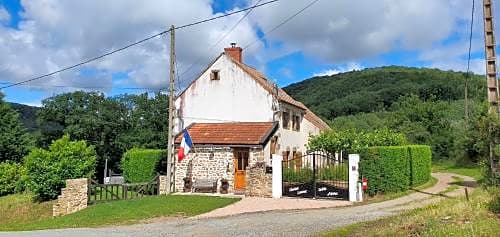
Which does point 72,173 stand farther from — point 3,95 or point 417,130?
point 417,130

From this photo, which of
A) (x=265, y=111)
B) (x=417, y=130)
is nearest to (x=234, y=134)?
(x=265, y=111)

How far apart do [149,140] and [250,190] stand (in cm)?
3781

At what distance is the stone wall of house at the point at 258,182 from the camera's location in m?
24.5

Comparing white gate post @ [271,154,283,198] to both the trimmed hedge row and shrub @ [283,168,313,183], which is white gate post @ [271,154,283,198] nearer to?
shrub @ [283,168,313,183]

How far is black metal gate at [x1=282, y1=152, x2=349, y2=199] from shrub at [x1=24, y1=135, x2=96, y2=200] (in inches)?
480

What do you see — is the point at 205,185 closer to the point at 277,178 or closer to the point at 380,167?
the point at 277,178

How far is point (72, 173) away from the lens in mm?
27578

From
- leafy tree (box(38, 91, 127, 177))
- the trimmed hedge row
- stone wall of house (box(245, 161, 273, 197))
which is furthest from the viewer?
leafy tree (box(38, 91, 127, 177))

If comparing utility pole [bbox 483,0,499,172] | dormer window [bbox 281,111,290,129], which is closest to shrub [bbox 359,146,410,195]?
utility pole [bbox 483,0,499,172]

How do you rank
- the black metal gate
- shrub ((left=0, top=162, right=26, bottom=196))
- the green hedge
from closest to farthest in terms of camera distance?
the black metal gate, the green hedge, shrub ((left=0, top=162, right=26, bottom=196))

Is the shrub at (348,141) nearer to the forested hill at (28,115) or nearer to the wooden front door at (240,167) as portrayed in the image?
the wooden front door at (240,167)

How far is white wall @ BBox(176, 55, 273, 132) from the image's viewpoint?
30172 mm

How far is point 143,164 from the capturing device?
31.4m

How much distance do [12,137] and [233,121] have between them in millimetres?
31673
